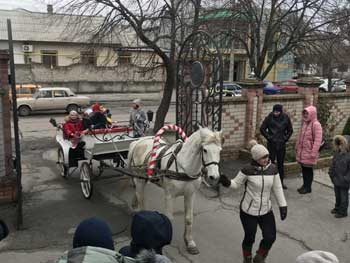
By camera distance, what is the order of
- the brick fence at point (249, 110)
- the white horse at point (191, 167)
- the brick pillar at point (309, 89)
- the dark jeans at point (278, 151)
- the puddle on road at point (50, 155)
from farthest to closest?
the brick pillar at point (309, 89) → the puddle on road at point (50, 155) → the brick fence at point (249, 110) → the dark jeans at point (278, 151) → the white horse at point (191, 167)

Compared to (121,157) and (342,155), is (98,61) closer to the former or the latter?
(121,157)

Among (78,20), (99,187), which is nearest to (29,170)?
(99,187)

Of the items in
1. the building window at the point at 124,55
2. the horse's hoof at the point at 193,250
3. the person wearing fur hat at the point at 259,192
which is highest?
the building window at the point at 124,55

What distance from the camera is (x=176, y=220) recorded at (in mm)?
6855

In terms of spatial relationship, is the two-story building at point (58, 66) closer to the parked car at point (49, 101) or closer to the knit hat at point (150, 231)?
the parked car at point (49, 101)

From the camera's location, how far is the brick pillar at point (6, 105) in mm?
6898

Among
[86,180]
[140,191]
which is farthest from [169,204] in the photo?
[86,180]

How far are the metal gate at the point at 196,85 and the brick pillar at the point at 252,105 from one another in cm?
146

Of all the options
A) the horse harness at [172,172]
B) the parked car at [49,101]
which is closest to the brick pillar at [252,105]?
the horse harness at [172,172]

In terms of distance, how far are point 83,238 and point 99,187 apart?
6.26 meters

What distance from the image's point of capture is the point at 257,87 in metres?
10.8

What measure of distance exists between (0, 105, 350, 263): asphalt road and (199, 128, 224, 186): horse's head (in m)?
1.49

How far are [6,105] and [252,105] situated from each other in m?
6.58

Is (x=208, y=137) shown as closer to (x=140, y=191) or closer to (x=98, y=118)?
(x=140, y=191)
